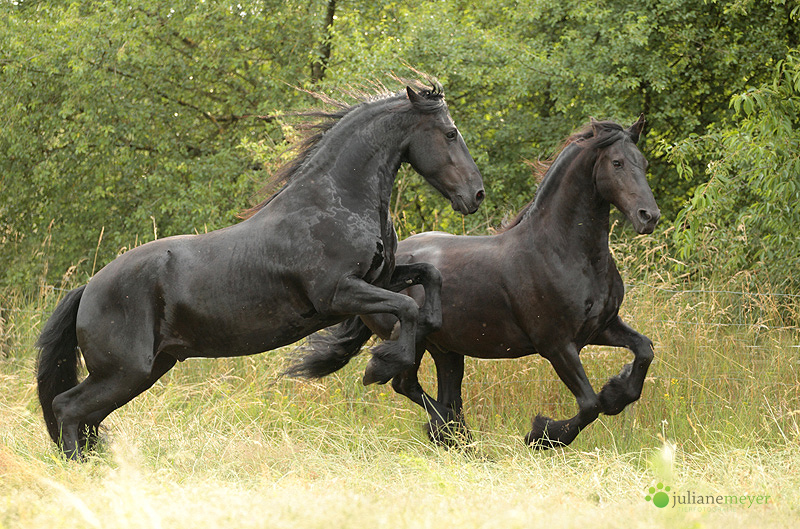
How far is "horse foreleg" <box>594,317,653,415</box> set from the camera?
563 centimetres

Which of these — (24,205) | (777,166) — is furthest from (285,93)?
(777,166)

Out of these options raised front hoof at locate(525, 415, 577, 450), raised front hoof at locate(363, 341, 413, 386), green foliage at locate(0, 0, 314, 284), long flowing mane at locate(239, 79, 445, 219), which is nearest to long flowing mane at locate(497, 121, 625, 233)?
long flowing mane at locate(239, 79, 445, 219)

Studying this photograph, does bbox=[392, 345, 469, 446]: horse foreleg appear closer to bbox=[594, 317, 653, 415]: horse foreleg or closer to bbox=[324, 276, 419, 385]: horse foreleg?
bbox=[594, 317, 653, 415]: horse foreleg

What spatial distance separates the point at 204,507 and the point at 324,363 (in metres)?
2.60

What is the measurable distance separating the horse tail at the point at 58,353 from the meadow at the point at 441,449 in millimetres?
377

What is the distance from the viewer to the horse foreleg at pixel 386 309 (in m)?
4.76

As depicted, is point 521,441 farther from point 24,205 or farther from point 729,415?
point 24,205

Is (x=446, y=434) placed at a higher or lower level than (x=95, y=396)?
lower

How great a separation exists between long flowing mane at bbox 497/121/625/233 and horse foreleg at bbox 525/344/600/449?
105 centimetres

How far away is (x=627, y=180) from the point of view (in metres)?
5.40

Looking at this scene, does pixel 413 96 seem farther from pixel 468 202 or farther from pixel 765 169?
pixel 765 169

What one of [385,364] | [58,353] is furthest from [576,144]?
[58,353]

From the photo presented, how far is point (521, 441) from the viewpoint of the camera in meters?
6.11

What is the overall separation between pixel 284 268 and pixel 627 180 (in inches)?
85.2
